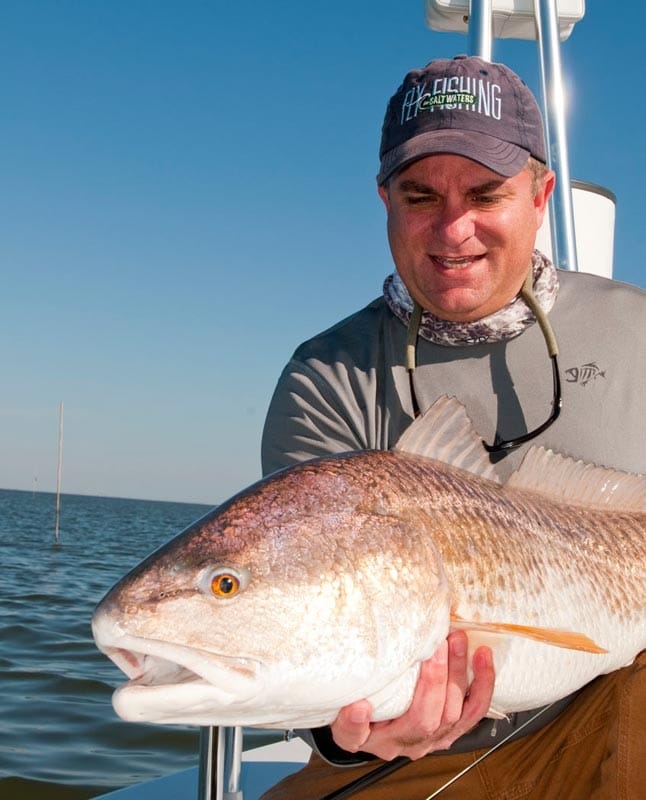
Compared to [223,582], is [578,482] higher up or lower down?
higher up

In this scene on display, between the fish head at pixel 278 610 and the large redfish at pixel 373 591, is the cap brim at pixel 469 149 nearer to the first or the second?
the large redfish at pixel 373 591

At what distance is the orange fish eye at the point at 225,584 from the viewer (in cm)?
208

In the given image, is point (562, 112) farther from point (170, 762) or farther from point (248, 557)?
point (170, 762)

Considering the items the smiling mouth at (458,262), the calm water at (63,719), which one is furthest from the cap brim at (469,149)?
the calm water at (63,719)

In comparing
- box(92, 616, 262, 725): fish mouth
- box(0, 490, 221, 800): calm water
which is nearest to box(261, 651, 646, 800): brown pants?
box(92, 616, 262, 725): fish mouth

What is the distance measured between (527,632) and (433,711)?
315 mm

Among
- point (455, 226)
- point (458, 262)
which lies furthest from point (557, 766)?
point (455, 226)

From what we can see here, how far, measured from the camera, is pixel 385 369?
3480mm

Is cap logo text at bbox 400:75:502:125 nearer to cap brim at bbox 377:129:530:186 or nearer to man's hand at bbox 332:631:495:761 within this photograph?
cap brim at bbox 377:129:530:186

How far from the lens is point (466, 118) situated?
3203mm

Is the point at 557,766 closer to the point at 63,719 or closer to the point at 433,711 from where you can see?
the point at 433,711

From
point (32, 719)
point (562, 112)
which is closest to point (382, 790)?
point (562, 112)

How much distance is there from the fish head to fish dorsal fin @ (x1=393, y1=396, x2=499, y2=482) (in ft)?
1.08

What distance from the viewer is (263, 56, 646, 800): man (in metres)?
3.10
